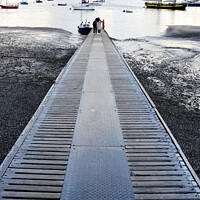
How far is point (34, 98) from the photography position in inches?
451

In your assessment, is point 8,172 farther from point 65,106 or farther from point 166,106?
point 166,106

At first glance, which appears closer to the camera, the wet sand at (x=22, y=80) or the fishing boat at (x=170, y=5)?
the wet sand at (x=22, y=80)

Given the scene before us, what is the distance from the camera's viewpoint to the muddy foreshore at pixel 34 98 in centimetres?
808

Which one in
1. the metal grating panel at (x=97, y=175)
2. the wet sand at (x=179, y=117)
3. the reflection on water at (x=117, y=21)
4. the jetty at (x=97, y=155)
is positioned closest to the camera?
the metal grating panel at (x=97, y=175)

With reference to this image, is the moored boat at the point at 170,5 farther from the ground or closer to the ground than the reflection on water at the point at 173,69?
farther from the ground

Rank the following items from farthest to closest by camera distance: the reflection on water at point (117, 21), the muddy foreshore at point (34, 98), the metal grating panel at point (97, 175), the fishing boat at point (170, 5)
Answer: the fishing boat at point (170, 5) < the reflection on water at point (117, 21) < the muddy foreshore at point (34, 98) < the metal grating panel at point (97, 175)

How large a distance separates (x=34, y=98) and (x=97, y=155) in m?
6.91

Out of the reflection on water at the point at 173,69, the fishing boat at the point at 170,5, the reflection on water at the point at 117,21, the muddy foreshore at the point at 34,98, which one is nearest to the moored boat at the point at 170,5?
the fishing boat at the point at 170,5

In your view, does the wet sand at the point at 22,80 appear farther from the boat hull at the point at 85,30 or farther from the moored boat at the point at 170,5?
the moored boat at the point at 170,5

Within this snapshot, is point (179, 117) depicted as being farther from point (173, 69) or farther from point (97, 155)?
point (173, 69)

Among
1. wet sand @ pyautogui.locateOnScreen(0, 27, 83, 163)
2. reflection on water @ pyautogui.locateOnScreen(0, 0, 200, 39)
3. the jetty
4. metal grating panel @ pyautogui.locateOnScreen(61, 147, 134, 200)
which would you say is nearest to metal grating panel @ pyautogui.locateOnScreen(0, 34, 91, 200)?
the jetty

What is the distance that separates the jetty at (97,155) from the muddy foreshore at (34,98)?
52.8 inches

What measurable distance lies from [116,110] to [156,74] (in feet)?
30.9

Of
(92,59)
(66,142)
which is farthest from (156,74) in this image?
(66,142)
